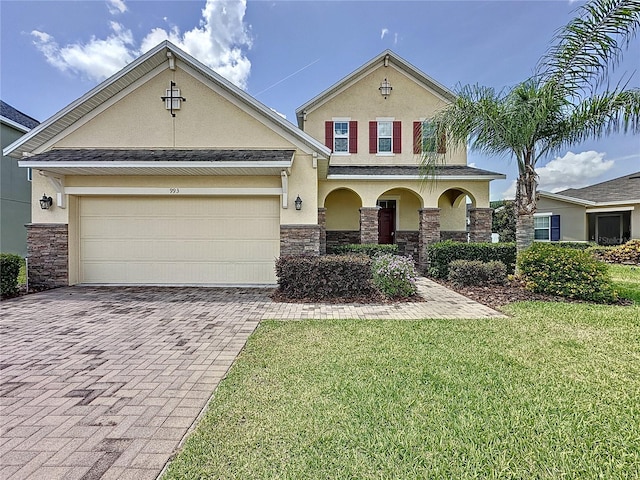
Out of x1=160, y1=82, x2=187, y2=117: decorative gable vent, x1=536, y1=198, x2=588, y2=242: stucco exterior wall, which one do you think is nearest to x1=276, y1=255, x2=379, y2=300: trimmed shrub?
x1=160, y1=82, x2=187, y2=117: decorative gable vent

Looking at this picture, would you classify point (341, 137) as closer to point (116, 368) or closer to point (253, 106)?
point (253, 106)

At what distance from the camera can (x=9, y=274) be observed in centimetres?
830

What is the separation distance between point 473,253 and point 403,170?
5.19m

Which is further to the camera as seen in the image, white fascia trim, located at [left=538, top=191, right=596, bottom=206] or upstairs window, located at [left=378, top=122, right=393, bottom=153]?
white fascia trim, located at [left=538, top=191, right=596, bottom=206]

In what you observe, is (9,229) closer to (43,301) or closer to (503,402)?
(43,301)

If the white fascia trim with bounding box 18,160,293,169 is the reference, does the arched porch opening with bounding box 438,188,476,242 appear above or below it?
below

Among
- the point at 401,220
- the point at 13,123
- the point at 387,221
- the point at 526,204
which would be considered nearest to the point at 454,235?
the point at 401,220

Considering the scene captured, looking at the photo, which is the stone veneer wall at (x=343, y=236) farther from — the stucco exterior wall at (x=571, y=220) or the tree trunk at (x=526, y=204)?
the stucco exterior wall at (x=571, y=220)

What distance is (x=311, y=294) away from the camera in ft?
26.5

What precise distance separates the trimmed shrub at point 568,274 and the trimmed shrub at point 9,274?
47.2ft

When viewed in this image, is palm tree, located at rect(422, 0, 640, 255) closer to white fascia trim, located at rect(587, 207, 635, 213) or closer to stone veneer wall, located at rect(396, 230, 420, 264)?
stone veneer wall, located at rect(396, 230, 420, 264)

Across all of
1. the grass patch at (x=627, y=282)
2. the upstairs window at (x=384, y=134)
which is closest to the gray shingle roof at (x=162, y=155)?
the upstairs window at (x=384, y=134)

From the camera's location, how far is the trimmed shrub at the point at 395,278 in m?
8.01

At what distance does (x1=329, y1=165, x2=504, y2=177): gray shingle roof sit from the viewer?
13338mm
